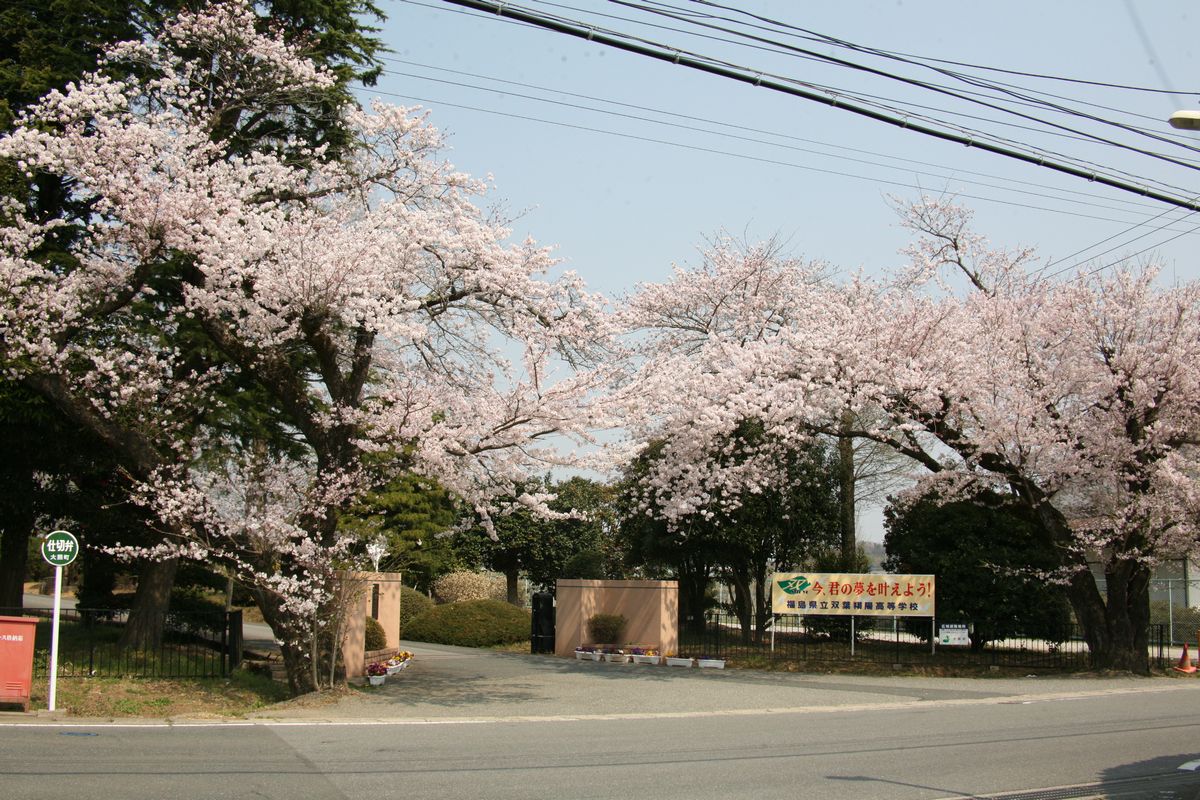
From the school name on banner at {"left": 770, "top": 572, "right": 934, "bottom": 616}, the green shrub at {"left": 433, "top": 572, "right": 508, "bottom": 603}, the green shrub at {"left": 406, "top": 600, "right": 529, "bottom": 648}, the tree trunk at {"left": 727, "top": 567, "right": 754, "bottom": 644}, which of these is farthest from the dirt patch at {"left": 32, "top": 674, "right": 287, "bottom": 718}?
the green shrub at {"left": 433, "top": 572, "right": 508, "bottom": 603}

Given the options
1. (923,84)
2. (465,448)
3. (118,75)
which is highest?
(118,75)

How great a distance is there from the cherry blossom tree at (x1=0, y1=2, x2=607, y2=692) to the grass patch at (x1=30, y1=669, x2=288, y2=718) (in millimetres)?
975

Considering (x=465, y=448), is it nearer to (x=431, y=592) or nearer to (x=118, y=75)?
(x=118, y=75)

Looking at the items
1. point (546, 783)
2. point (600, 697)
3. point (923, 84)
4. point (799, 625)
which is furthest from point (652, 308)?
point (546, 783)

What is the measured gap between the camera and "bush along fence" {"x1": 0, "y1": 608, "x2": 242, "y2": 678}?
57.1 feet

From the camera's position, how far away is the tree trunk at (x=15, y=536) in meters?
19.5

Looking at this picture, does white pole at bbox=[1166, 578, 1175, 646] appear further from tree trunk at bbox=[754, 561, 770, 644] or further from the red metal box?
the red metal box

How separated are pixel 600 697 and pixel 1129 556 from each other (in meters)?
11.4

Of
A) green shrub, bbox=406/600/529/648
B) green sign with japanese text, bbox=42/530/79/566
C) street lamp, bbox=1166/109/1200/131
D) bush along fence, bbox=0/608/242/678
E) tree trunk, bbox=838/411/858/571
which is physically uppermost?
street lamp, bbox=1166/109/1200/131

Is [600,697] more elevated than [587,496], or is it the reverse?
[587,496]

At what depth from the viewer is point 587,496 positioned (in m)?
41.6

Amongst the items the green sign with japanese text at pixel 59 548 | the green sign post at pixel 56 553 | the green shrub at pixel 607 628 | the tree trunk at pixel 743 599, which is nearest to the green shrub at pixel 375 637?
the green shrub at pixel 607 628

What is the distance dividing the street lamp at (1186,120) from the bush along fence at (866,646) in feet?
48.9

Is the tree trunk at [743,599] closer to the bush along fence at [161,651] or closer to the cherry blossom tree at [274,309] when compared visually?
the cherry blossom tree at [274,309]
